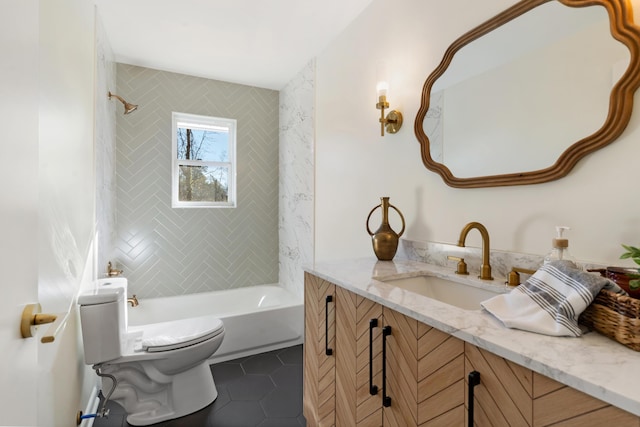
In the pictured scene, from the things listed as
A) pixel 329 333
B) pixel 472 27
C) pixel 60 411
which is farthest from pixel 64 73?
pixel 472 27

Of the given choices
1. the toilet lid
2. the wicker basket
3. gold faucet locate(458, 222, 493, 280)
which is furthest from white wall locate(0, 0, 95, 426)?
gold faucet locate(458, 222, 493, 280)

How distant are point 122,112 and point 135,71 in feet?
1.42

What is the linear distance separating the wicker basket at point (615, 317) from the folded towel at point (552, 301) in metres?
0.03

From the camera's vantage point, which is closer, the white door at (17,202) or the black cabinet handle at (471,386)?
the white door at (17,202)

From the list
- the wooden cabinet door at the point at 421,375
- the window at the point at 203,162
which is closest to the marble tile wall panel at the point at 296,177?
the window at the point at 203,162

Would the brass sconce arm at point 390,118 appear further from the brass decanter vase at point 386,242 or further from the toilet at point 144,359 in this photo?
the toilet at point 144,359

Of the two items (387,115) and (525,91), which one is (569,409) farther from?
(387,115)

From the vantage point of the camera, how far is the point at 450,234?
1.61 metres

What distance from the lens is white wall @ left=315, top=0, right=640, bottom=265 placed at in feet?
3.48

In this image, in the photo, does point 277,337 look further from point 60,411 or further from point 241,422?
point 60,411

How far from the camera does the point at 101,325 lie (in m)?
1.78

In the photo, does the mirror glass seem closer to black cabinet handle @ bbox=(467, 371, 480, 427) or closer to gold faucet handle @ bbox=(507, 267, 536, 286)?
gold faucet handle @ bbox=(507, 267, 536, 286)

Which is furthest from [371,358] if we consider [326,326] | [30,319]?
[30,319]

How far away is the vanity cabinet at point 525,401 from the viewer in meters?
0.57
